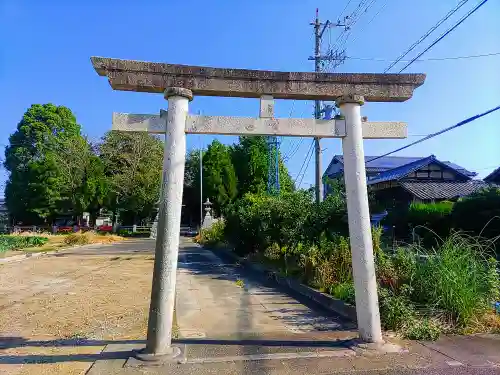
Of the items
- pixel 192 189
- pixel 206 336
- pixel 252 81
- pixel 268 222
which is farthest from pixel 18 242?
pixel 192 189

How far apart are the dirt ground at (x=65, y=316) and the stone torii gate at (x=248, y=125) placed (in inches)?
48.1

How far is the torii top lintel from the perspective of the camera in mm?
5371

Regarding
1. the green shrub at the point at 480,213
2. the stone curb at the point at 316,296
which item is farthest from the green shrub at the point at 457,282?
the green shrub at the point at 480,213

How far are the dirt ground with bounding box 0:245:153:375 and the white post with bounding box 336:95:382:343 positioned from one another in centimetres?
316

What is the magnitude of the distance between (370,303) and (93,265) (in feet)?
46.6

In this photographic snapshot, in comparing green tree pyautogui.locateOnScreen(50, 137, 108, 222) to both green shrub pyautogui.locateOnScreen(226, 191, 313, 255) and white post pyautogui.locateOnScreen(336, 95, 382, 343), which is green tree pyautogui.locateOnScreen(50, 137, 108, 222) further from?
white post pyautogui.locateOnScreen(336, 95, 382, 343)

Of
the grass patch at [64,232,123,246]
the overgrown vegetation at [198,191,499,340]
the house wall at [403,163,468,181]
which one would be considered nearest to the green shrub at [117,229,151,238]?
the grass patch at [64,232,123,246]

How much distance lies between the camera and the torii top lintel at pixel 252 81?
211 inches

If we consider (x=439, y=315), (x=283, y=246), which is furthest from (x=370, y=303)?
(x=283, y=246)

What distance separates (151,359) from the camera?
480 cm

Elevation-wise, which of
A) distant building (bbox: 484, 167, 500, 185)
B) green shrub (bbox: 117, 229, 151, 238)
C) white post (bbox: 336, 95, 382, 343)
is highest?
distant building (bbox: 484, 167, 500, 185)

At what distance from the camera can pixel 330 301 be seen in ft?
26.3

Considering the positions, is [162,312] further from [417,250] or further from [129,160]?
[129,160]

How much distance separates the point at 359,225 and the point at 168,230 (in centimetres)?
244
